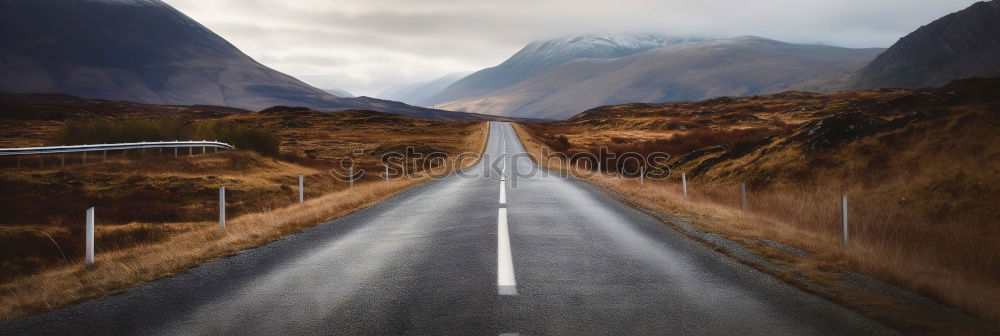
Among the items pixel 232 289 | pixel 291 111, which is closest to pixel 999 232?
pixel 232 289

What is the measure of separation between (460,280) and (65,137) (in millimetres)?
44892

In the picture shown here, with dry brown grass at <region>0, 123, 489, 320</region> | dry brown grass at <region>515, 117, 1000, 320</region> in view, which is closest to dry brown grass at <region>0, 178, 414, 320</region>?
dry brown grass at <region>0, 123, 489, 320</region>

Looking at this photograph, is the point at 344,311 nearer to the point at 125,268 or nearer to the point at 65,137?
the point at 125,268

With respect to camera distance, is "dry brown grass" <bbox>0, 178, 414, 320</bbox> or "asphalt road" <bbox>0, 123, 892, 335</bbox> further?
"dry brown grass" <bbox>0, 178, 414, 320</bbox>

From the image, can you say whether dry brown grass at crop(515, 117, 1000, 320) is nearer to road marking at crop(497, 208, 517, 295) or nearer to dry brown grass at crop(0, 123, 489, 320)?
road marking at crop(497, 208, 517, 295)

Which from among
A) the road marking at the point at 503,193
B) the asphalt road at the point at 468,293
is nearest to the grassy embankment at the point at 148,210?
the asphalt road at the point at 468,293

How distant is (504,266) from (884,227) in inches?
407

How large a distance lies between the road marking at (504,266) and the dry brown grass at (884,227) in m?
3.54

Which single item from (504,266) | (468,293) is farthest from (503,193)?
(468,293)

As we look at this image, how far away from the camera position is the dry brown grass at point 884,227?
684cm

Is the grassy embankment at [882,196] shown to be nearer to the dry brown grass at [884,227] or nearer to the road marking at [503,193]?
the dry brown grass at [884,227]

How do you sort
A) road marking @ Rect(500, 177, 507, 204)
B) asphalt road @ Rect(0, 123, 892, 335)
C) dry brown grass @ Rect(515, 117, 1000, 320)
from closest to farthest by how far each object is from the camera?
1. asphalt road @ Rect(0, 123, 892, 335)
2. dry brown grass @ Rect(515, 117, 1000, 320)
3. road marking @ Rect(500, 177, 507, 204)

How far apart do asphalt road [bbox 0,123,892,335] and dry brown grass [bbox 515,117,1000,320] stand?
4.31 ft

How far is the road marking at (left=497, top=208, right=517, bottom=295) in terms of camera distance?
240 inches
